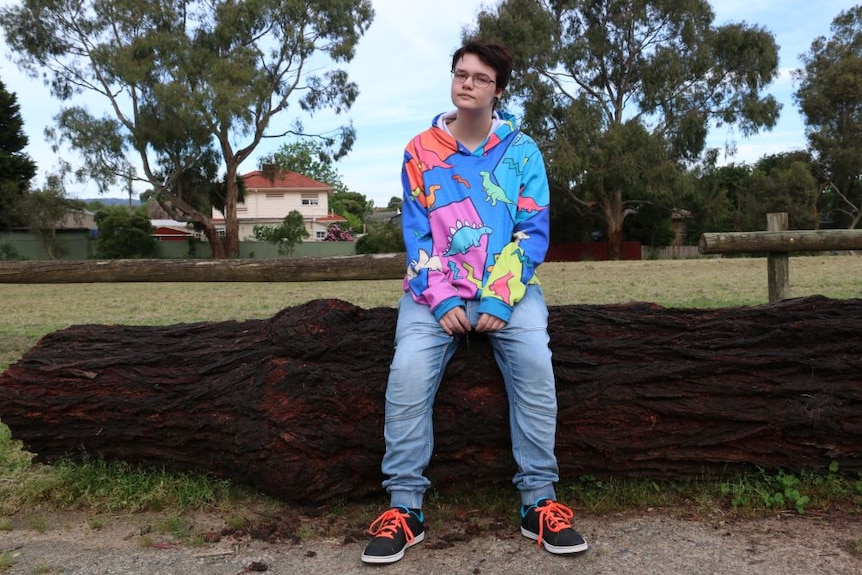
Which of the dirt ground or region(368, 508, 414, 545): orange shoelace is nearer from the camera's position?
the dirt ground

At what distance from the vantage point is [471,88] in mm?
3217

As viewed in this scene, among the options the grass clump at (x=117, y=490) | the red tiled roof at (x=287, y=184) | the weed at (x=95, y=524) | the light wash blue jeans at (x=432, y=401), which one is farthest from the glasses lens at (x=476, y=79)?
the red tiled roof at (x=287, y=184)

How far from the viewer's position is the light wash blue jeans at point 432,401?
2932 millimetres

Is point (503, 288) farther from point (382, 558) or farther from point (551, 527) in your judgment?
point (382, 558)

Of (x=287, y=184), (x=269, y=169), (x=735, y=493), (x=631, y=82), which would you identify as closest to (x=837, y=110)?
(x=631, y=82)

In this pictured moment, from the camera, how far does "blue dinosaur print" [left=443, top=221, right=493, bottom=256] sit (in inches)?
123

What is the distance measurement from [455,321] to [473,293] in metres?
0.15

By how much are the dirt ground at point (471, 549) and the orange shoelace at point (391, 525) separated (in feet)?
0.24

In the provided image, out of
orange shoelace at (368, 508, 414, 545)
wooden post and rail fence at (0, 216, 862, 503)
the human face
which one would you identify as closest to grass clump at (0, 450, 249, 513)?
wooden post and rail fence at (0, 216, 862, 503)

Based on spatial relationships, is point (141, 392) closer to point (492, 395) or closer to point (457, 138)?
point (492, 395)

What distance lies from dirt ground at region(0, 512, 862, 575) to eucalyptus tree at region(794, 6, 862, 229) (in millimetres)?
55188

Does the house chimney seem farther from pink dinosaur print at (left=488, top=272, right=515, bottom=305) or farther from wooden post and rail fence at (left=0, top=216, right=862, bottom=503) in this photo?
pink dinosaur print at (left=488, top=272, right=515, bottom=305)

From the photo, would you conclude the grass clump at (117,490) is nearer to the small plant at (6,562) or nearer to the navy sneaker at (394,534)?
the small plant at (6,562)

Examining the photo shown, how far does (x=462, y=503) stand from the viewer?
328 centimetres
